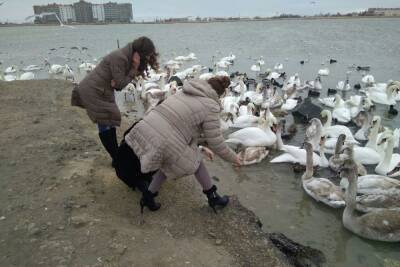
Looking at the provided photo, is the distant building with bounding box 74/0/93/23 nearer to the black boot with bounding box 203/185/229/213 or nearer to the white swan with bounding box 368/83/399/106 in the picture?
the white swan with bounding box 368/83/399/106

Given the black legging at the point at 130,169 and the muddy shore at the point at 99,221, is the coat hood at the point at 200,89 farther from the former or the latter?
the muddy shore at the point at 99,221

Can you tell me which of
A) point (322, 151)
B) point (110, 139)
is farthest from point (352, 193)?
point (110, 139)

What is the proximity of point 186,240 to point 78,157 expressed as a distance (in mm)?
2837

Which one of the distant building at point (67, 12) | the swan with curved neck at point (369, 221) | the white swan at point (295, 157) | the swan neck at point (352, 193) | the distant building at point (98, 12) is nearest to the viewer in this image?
the swan with curved neck at point (369, 221)

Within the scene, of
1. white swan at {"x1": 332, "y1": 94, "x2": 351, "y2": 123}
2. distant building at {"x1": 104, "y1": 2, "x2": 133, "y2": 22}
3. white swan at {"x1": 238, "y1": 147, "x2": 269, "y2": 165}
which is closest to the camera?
white swan at {"x1": 238, "y1": 147, "x2": 269, "y2": 165}

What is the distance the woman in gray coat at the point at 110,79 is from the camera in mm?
4559

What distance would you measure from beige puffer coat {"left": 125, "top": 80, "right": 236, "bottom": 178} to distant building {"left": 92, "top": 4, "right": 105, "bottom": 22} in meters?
78.8

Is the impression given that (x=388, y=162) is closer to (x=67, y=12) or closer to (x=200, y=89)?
(x=200, y=89)

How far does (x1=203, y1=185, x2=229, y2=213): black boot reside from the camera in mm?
4809

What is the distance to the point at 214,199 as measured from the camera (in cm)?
491

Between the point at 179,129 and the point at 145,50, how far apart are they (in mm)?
1109

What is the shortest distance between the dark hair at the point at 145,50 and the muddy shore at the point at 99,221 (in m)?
1.77

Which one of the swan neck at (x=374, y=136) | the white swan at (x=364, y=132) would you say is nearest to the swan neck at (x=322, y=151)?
the swan neck at (x=374, y=136)

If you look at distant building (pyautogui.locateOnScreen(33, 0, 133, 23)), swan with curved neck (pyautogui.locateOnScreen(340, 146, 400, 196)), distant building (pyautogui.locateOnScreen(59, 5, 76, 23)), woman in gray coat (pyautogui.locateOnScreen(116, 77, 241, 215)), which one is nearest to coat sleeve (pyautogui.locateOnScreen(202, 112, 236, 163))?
woman in gray coat (pyautogui.locateOnScreen(116, 77, 241, 215))
